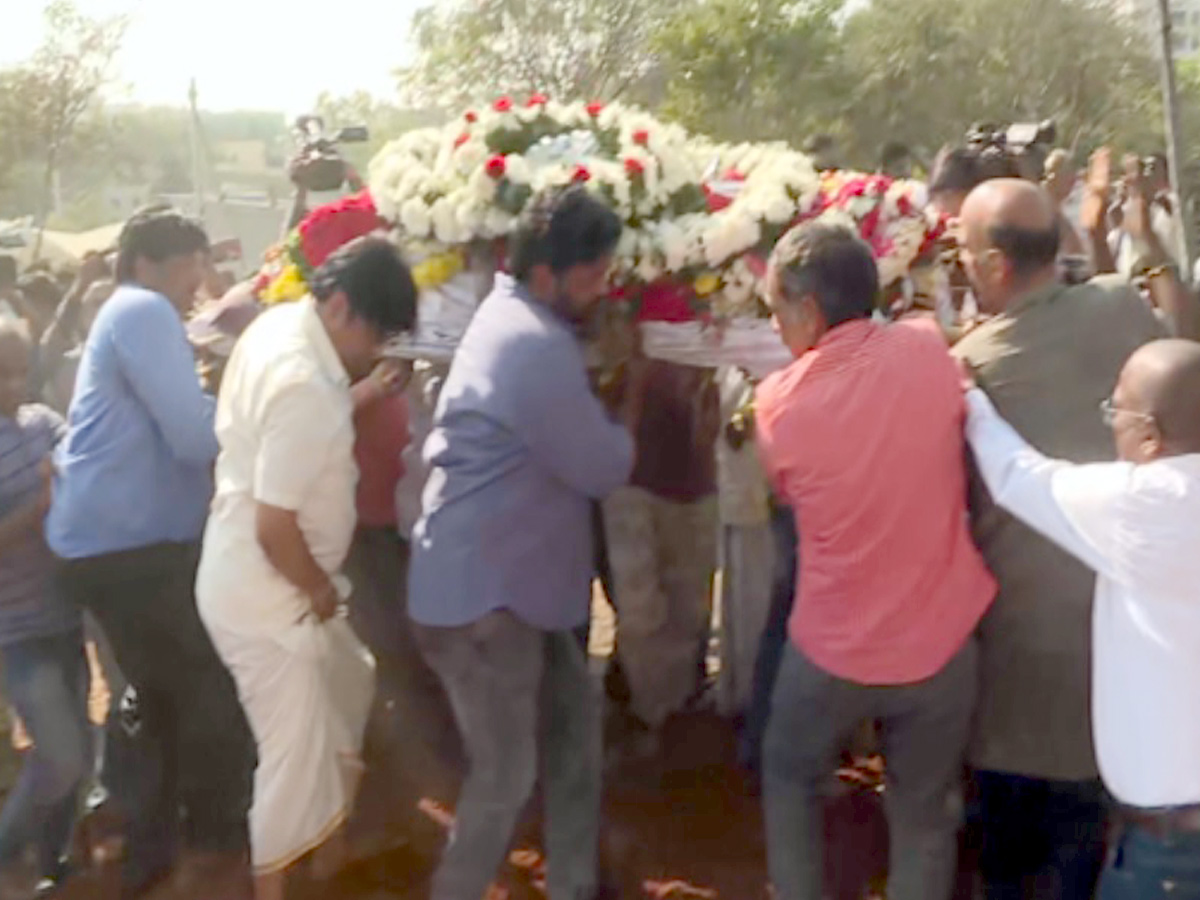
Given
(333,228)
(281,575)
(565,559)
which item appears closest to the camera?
(565,559)

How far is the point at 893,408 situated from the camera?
3.07 meters

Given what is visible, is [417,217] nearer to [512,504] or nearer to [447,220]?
[447,220]

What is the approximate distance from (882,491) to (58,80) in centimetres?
2010

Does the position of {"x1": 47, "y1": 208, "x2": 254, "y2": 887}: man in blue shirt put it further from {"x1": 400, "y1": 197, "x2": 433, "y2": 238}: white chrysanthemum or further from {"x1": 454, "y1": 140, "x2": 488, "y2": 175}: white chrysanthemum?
{"x1": 454, "y1": 140, "x2": 488, "y2": 175}: white chrysanthemum

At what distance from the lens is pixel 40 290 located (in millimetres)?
7090

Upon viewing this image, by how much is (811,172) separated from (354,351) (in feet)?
4.80

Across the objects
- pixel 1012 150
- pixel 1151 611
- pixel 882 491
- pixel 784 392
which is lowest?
pixel 1151 611

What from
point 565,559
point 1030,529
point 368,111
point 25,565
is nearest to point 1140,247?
point 1030,529

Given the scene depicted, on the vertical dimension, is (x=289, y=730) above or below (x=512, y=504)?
below

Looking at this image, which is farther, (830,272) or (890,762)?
(890,762)

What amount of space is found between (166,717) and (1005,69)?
2719 centimetres

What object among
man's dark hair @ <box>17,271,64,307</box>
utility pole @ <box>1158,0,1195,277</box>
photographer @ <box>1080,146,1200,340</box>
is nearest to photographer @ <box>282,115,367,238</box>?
man's dark hair @ <box>17,271,64,307</box>

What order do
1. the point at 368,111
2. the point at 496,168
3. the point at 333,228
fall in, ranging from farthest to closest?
the point at 368,111 < the point at 333,228 < the point at 496,168

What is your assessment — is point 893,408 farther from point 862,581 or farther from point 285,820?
point 285,820
